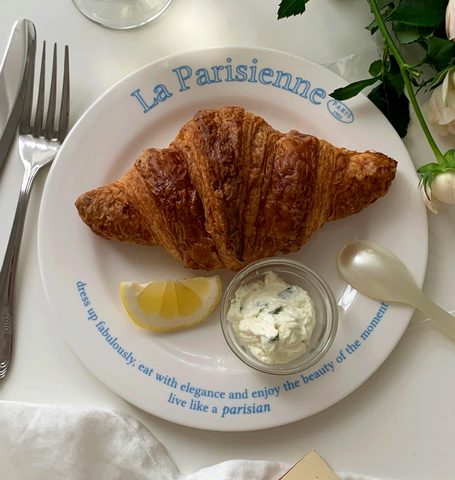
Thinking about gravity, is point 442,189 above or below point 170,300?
above

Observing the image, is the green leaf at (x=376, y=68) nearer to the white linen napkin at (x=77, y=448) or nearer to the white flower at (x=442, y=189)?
the white flower at (x=442, y=189)

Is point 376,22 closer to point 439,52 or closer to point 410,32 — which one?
point 410,32

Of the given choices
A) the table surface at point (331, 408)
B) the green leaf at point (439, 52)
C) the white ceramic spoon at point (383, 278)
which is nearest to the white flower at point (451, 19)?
the green leaf at point (439, 52)

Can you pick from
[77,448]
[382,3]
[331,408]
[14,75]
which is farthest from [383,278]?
[14,75]

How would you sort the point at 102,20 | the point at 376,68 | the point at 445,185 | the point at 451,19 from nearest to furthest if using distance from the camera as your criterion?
the point at 451,19 → the point at 445,185 → the point at 376,68 → the point at 102,20

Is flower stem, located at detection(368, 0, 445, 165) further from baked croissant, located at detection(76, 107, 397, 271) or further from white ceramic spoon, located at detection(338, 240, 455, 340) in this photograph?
white ceramic spoon, located at detection(338, 240, 455, 340)

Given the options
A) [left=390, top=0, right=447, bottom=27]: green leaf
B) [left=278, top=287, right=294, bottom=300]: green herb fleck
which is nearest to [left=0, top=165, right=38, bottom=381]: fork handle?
[left=278, top=287, right=294, bottom=300]: green herb fleck

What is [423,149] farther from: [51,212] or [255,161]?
[51,212]
